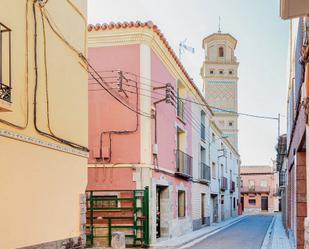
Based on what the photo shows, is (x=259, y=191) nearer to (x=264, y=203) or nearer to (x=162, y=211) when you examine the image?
(x=264, y=203)

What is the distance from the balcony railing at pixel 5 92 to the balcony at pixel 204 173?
19.2 metres

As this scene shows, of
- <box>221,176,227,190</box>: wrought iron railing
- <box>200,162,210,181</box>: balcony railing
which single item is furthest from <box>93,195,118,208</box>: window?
<box>221,176,227,190</box>: wrought iron railing

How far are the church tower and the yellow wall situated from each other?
4213 centimetres

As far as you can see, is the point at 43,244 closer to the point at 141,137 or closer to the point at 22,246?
the point at 22,246

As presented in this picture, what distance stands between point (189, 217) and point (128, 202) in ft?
24.1

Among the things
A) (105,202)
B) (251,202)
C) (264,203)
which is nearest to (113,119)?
(105,202)

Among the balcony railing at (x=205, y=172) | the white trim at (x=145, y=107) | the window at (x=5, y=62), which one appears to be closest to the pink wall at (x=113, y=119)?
the white trim at (x=145, y=107)

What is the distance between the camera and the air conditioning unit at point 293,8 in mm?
4691

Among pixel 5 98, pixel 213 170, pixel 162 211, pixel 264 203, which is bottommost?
pixel 264 203

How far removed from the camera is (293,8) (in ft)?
15.8

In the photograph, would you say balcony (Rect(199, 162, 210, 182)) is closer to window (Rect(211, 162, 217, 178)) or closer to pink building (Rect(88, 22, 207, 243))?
window (Rect(211, 162, 217, 178))

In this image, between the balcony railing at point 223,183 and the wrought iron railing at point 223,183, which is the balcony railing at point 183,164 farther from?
the wrought iron railing at point 223,183

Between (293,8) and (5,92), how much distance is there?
12.4ft

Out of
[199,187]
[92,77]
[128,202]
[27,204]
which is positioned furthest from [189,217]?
[27,204]
